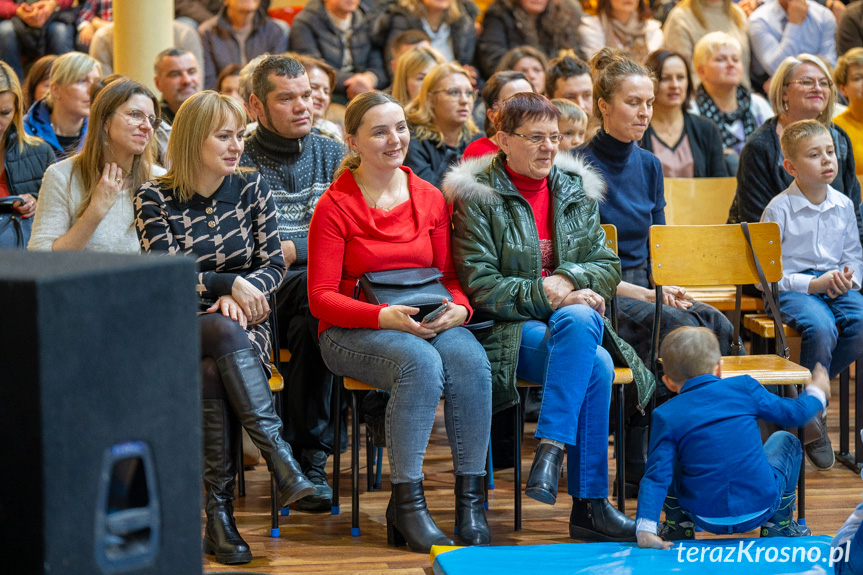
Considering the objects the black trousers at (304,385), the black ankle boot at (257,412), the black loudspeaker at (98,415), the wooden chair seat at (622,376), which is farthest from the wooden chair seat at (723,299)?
the black loudspeaker at (98,415)

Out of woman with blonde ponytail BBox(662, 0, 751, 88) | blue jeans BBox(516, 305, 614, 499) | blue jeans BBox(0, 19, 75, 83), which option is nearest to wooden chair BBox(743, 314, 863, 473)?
blue jeans BBox(516, 305, 614, 499)

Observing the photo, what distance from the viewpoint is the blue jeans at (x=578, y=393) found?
2.86 m

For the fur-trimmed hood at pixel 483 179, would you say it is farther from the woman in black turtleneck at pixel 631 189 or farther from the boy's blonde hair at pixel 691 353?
the boy's blonde hair at pixel 691 353

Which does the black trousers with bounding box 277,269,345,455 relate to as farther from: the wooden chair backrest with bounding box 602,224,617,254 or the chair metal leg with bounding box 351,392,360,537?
the wooden chair backrest with bounding box 602,224,617,254

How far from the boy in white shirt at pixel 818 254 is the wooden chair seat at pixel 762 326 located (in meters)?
0.03

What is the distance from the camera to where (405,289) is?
3012 millimetres

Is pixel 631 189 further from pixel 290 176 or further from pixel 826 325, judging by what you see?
pixel 290 176

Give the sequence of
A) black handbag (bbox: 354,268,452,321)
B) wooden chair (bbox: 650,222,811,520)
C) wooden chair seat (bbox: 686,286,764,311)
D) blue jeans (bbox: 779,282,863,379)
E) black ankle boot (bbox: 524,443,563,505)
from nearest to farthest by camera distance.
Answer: black ankle boot (bbox: 524,443,563,505) → black handbag (bbox: 354,268,452,321) → wooden chair (bbox: 650,222,811,520) → blue jeans (bbox: 779,282,863,379) → wooden chair seat (bbox: 686,286,764,311)

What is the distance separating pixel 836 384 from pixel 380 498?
8.29 ft

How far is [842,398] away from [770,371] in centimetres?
87

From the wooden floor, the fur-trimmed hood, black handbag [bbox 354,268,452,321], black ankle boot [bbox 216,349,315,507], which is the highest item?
the fur-trimmed hood

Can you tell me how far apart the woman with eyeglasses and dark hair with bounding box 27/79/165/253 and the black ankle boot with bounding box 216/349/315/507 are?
71 cm

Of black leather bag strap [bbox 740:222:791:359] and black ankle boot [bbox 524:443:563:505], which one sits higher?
black leather bag strap [bbox 740:222:791:359]

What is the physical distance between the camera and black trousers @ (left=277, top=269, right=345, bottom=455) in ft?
11.3
